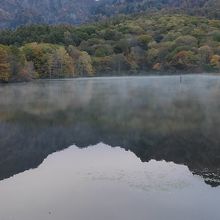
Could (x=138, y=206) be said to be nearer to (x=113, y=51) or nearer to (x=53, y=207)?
(x=53, y=207)

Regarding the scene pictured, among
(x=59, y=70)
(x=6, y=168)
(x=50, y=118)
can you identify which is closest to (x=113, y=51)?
(x=59, y=70)

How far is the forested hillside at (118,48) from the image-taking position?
103 metres

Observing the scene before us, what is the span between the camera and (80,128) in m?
30.1

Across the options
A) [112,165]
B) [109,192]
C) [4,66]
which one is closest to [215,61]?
[4,66]

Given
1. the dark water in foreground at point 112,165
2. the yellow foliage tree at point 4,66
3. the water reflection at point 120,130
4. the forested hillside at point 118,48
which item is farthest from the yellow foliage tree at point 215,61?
the dark water in foreground at point 112,165

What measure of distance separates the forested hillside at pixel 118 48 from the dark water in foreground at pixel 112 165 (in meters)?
64.0

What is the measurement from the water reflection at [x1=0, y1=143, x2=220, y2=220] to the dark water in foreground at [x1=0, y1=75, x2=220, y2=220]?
27 mm

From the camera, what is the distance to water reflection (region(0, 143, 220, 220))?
1355cm

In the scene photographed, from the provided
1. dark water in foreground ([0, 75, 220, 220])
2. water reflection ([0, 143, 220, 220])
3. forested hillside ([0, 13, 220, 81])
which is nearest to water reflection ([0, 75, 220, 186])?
dark water in foreground ([0, 75, 220, 220])

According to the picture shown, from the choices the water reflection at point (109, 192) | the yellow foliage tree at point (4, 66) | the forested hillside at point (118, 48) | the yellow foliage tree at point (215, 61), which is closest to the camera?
the water reflection at point (109, 192)

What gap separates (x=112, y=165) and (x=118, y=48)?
113 metres

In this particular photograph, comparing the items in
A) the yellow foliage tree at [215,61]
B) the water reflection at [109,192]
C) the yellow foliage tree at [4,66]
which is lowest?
the yellow foliage tree at [215,61]

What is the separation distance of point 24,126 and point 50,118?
3897mm

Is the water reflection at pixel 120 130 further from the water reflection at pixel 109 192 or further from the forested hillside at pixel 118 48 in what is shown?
the forested hillside at pixel 118 48
